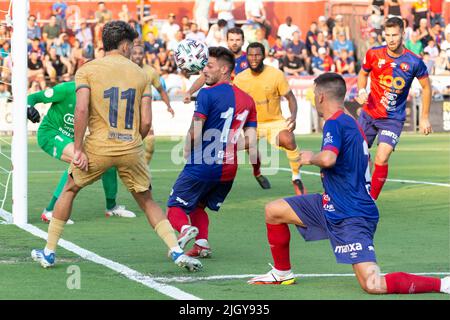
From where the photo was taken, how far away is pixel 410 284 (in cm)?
801

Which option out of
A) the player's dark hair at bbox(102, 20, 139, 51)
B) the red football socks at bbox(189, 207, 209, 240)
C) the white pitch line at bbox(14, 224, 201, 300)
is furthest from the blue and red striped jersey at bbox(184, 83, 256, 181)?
the white pitch line at bbox(14, 224, 201, 300)

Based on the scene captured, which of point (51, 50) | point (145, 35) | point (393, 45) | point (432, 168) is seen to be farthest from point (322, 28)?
point (393, 45)

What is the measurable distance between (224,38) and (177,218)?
22204 mm

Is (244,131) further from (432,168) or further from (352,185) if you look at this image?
(432,168)

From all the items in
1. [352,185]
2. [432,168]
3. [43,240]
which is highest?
[352,185]

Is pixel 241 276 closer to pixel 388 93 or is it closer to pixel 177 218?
pixel 177 218

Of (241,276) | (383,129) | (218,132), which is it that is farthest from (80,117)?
(383,129)

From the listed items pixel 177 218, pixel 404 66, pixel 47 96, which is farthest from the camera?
pixel 404 66

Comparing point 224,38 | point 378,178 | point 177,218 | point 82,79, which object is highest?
point 82,79

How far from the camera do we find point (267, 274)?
862 centimetres

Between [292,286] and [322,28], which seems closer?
[292,286]

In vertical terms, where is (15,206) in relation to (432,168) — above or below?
above

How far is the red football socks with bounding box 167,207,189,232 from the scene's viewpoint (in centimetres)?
995

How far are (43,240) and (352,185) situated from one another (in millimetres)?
4067
